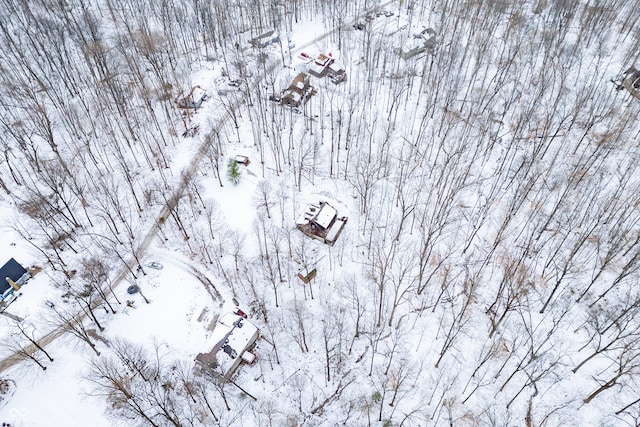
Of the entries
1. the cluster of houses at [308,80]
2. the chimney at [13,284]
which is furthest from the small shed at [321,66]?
the chimney at [13,284]

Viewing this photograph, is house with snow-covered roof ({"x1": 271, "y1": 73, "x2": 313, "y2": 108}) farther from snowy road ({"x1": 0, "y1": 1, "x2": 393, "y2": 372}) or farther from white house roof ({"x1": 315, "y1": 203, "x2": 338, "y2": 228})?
white house roof ({"x1": 315, "y1": 203, "x2": 338, "y2": 228})

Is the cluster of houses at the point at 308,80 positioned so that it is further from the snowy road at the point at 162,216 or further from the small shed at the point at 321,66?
the snowy road at the point at 162,216

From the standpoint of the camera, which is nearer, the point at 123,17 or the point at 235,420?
the point at 235,420

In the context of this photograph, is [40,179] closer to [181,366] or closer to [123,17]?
[181,366]

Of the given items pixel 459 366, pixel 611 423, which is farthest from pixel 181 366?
pixel 611 423

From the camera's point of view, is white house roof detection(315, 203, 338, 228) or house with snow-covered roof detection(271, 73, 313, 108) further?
house with snow-covered roof detection(271, 73, 313, 108)

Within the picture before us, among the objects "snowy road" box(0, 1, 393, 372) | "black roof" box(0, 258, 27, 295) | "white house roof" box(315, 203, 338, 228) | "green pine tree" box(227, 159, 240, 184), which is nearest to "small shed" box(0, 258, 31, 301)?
"black roof" box(0, 258, 27, 295)
